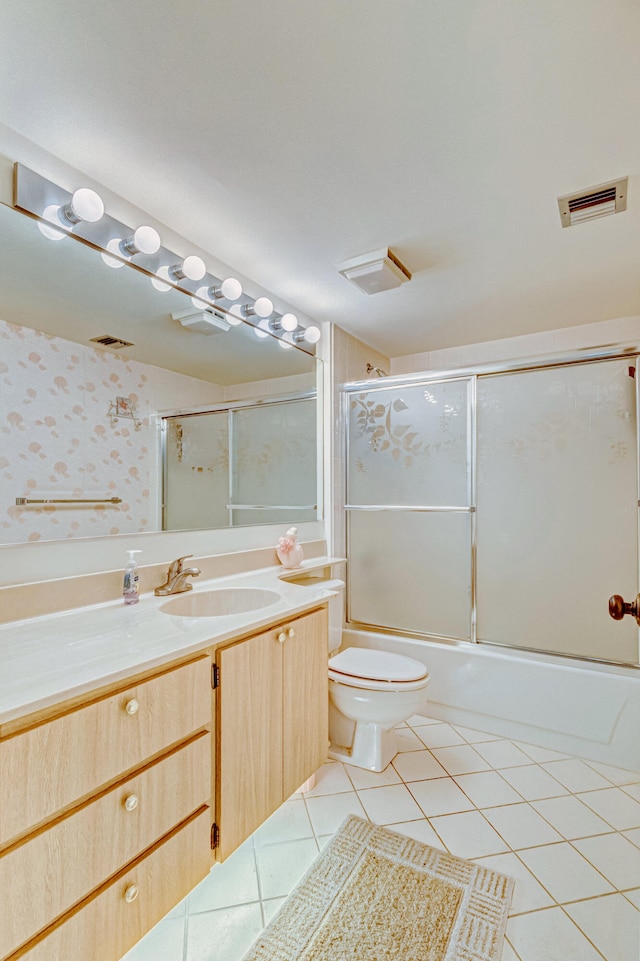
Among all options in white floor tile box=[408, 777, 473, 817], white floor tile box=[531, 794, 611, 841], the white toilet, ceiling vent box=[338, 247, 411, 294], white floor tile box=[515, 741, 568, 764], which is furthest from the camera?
white floor tile box=[515, 741, 568, 764]

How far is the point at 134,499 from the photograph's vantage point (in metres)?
1.55

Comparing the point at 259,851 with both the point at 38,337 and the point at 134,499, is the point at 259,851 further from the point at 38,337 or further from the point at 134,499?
the point at 38,337

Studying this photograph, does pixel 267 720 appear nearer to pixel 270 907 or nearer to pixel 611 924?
pixel 270 907

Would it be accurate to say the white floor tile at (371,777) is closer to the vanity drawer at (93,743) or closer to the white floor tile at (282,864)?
the white floor tile at (282,864)

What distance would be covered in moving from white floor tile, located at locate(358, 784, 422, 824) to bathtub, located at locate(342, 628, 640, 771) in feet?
2.14

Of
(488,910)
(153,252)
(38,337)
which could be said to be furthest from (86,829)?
(153,252)

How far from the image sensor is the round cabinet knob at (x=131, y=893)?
924 mm

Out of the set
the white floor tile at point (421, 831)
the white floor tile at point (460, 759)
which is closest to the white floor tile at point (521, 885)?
the white floor tile at point (421, 831)

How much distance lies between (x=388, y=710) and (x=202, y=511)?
1.08 m

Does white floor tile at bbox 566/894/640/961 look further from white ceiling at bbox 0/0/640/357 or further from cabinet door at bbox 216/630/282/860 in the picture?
white ceiling at bbox 0/0/640/357

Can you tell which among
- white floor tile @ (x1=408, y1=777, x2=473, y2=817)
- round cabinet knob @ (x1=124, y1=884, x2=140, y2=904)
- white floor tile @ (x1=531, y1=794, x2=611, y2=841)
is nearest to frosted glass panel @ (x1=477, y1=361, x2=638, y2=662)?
white floor tile @ (x1=531, y1=794, x2=611, y2=841)

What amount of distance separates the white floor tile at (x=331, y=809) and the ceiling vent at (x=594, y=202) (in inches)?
88.3

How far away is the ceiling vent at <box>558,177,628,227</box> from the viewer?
56.9 inches

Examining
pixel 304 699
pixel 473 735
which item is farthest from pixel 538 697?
pixel 304 699
